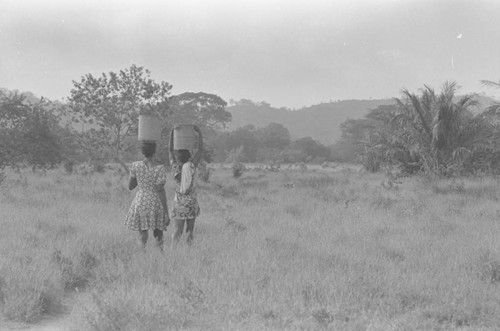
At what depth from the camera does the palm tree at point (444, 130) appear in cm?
1683

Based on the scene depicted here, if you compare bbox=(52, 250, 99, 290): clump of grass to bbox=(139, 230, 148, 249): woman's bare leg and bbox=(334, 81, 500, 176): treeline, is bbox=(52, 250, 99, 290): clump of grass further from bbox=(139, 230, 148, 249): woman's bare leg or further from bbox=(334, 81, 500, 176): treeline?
bbox=(334, 81, 500, 176): treeline

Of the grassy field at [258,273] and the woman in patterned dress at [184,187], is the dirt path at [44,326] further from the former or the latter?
the woman in patterned dress at [184,187]

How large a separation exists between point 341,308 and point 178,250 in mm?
2315

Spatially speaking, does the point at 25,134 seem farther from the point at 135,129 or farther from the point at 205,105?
the point at 205,105

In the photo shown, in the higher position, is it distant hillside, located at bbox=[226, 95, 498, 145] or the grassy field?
distant hillside, located at bbox=[226, 95, 498, 145]

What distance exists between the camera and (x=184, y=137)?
19.3ft

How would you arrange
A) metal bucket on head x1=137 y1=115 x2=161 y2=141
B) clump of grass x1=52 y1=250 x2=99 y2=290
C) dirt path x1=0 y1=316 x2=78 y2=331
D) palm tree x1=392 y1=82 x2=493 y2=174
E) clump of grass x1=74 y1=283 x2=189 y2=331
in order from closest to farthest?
clump of grass x1=74 y1=283 x2=189 y2=331
dirt path x1=0 y1=316 x2=78 y2=331
clump of grass x1=52 y1=250 x2=99 y2=290
metal bucket on head x1=137 y1=115 x2=161 y2=141
palm tree x1=392 y1=82 x2=493 y2=174

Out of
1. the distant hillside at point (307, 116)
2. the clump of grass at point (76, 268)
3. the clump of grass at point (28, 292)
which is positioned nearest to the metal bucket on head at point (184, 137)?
the clump of grass at point (76, 268)

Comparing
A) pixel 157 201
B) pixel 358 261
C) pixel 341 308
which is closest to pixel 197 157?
pixel 157 201

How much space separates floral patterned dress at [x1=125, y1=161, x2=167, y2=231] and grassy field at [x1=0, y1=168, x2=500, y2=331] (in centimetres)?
35

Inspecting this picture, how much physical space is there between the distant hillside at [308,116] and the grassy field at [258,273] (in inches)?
4168

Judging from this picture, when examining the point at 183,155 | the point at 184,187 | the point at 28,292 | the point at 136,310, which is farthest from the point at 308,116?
the point at 136,310

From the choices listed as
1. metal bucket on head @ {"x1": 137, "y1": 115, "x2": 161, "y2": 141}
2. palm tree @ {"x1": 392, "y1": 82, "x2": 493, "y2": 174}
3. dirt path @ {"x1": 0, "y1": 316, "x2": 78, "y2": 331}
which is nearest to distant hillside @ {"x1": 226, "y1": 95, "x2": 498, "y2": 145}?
palm tree @ {"x1": 392, "y1": 82, "x2": 493, "y2": 174}

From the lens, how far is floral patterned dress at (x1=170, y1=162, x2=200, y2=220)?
588cm
